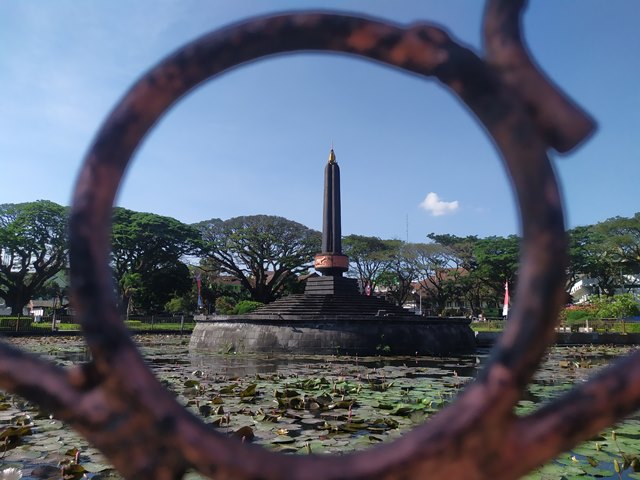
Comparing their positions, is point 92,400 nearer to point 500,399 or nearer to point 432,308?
point 500,399

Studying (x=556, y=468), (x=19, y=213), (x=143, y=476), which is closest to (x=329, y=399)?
(x=556, y=468)

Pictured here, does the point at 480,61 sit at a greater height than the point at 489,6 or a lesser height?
lesser

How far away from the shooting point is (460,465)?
0.93m

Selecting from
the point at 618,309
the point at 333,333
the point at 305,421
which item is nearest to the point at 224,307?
the point at 333,333

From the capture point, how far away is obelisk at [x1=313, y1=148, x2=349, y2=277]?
22.5m

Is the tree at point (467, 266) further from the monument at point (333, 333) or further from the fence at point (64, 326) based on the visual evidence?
the monument at point (333, 333)

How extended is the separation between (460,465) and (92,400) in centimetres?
74

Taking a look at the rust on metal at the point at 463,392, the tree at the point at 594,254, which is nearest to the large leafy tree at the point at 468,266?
the tree at the point at 594,254

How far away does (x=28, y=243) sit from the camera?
35.4m

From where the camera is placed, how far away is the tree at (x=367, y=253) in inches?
1811

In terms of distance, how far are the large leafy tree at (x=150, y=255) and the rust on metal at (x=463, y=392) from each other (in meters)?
37.4

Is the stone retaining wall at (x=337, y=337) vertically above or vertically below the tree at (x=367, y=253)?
below

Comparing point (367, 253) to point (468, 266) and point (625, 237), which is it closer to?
point (468, 266)

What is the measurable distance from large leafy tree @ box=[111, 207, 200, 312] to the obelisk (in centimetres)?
1949
